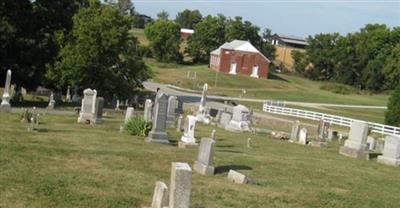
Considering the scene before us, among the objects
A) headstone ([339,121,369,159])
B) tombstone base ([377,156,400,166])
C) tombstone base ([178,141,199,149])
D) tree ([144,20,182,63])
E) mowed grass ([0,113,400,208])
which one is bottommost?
mowed grass ([0,113,400,208])

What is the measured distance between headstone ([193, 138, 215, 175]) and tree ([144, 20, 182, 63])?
9588 centimetres

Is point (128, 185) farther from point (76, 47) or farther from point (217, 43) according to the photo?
point (217, 43)

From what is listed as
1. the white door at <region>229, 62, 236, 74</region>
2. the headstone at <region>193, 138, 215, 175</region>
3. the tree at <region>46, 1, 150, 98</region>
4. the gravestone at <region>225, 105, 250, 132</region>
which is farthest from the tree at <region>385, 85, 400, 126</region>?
the white door at <region>229, 62, 236, 74</region>

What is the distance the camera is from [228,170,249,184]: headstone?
13464 millimetres

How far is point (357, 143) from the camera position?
2286 centimetres

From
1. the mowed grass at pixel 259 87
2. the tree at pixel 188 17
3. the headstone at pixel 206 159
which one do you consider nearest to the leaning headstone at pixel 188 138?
the headstone at pixel 206 159

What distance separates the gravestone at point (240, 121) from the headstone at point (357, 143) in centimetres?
683

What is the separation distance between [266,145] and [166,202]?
43.9ft

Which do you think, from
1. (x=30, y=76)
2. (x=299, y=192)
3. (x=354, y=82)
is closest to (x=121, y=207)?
(x=299, y=192)

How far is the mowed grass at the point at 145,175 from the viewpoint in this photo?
1136cm

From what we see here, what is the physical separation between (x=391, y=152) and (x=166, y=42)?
300ft

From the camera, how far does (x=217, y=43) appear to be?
11706cm

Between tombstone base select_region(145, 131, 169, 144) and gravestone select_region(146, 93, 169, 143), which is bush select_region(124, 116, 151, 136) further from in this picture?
tombstone base select_region(145, 131, 169, 144)

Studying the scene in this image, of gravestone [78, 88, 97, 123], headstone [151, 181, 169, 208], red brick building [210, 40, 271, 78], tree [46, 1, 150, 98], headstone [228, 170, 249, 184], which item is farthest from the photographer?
red brick building [210, 40, 271, 78]
